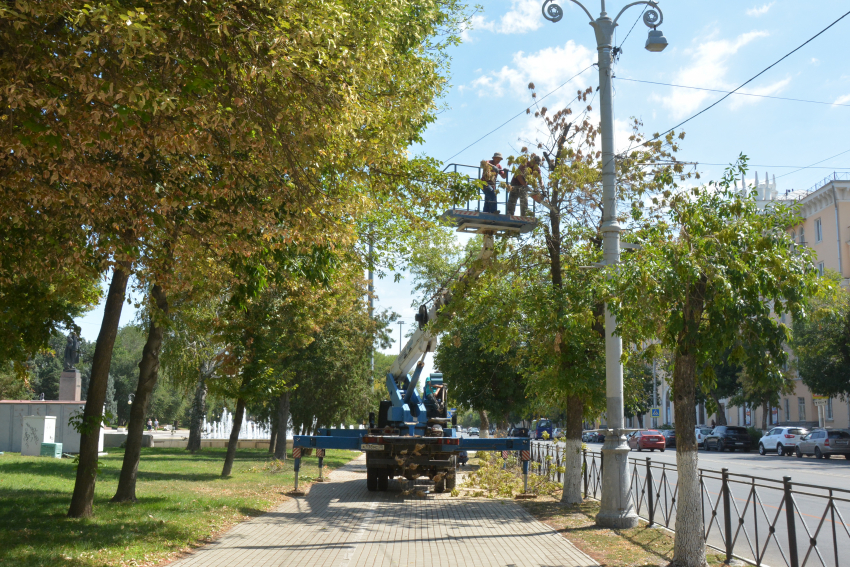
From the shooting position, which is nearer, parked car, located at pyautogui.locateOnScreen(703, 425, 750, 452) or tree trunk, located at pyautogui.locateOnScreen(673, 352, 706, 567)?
tree trunk, located at pyautogui.locateOnScreen(673, 352, 706, 567)

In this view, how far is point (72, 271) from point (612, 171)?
830 centimetres

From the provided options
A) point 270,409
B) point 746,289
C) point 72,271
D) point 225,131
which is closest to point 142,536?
point 72,271

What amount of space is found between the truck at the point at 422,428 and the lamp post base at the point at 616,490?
513 centimetres

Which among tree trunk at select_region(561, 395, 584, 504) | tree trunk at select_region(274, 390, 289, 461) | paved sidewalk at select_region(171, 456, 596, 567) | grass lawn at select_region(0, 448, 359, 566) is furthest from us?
tree trunk at select_region(274, 390, 289, 461)

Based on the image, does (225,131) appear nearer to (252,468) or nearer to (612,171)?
(612,171)

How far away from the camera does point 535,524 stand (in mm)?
12016

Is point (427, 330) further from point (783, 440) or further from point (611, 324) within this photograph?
point (783, 440)

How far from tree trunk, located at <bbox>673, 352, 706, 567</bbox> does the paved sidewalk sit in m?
1.11

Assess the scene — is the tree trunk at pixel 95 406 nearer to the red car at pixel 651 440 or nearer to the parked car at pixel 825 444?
the parked car at pixel 825 444

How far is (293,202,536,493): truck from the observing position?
49.7 ft

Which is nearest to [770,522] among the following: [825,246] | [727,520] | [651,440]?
[727,520]

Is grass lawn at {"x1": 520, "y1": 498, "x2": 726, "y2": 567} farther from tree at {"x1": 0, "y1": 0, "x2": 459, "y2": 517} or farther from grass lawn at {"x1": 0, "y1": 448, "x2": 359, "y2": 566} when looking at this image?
tree at {"x1": 0, "y1": 0, "x2": 459, "y2": 517}

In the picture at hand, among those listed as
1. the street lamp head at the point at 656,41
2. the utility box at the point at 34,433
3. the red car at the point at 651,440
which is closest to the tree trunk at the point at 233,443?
the utility box at the point at 34,433

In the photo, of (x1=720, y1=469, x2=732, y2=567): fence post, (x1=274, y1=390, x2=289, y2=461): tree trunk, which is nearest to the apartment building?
(x1=274, y1=390, x2=289, y2=461): tree trunk
